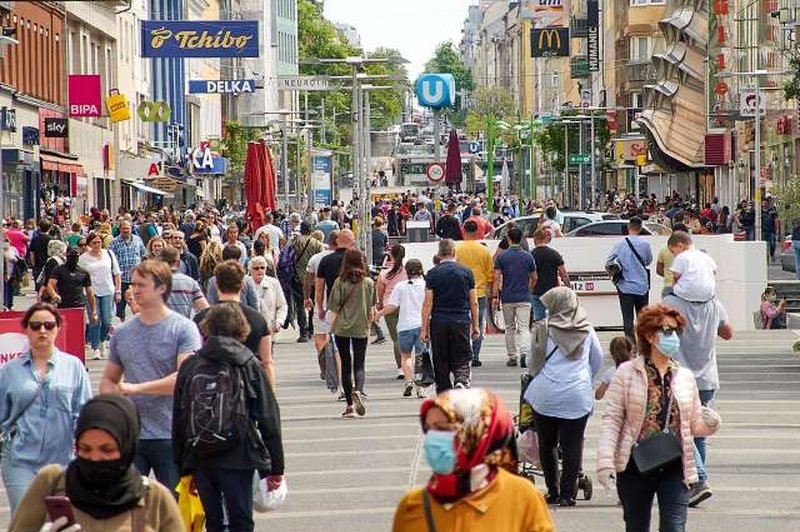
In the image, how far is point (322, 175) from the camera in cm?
11931

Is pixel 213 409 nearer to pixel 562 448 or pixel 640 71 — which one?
pixel 562 448

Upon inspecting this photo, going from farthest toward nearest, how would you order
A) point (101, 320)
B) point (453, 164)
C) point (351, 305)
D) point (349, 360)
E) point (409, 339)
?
1. point (453, 164)
2. point (101, 320)
3. point (409, 339)
4. point (349, 360)
5. point (351, 305)

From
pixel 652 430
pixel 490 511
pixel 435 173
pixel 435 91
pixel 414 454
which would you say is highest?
pixel 435 91

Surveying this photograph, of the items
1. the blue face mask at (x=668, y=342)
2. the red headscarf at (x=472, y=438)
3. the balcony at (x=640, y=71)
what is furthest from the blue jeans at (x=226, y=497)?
the balcony at (x=640, y=71)

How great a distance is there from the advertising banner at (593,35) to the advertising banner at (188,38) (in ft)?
296

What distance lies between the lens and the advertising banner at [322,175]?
116250 millimetres

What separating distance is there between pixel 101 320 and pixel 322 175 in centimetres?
9214

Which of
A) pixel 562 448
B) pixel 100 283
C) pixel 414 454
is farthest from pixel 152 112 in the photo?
pixel 562 448

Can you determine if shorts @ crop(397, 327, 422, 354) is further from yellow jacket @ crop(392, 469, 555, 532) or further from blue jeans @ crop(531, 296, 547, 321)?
yellow jacket @ crop(392, 469, 555, 532)

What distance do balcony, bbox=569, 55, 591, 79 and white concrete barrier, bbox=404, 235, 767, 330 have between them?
117 meters

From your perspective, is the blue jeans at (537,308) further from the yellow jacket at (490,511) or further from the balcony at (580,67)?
the balcony at (580,67)

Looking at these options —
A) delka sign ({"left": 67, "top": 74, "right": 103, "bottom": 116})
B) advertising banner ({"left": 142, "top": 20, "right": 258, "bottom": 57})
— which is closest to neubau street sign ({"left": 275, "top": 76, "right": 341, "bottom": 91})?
advertising banner ({"left": 142, "top": 20, "right": 258, "bottom": 57})

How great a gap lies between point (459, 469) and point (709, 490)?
28.6 feet

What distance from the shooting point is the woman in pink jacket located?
1027cm
